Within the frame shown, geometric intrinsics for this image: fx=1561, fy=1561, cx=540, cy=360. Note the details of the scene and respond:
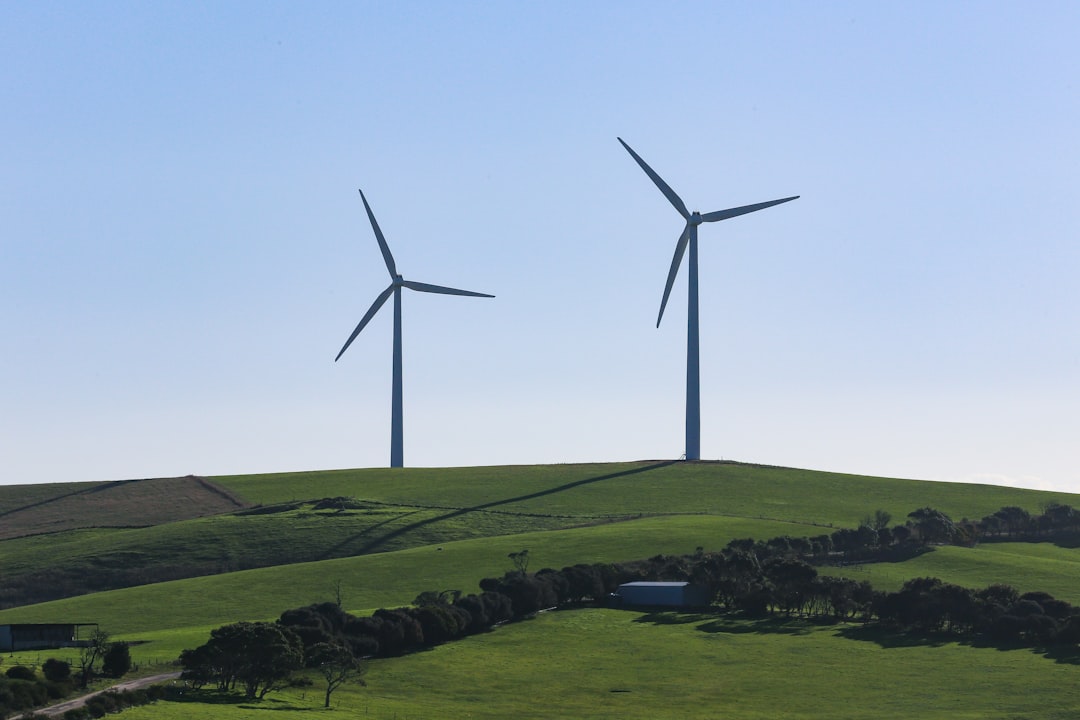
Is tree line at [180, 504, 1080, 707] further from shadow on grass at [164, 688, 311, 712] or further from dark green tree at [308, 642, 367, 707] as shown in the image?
shadow on grass at [164, 688, 311, 712]

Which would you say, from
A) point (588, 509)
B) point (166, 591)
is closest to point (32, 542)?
point (166, 591)

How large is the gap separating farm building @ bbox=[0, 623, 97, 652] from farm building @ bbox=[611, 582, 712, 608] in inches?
1852

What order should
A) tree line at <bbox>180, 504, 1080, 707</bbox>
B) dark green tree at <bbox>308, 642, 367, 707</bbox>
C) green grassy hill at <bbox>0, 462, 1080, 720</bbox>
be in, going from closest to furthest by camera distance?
tree line at <bbox>180, 504, 1080, 707</bbox> → dark green tree at <bbox>308, 642, 367, 707</bbox> → green grassy hill at <bbox>0, 462, 1080, 720</bbox>

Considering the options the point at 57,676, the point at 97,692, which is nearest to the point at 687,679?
the point at 97,692

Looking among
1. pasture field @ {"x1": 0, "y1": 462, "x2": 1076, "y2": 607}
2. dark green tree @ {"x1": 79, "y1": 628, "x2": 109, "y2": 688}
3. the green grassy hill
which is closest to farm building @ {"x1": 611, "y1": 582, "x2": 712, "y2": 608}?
the green grassy hill

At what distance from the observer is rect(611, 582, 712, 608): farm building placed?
13875 cm

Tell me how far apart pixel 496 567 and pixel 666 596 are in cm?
1842

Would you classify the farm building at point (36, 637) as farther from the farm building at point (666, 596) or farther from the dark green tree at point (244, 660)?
the farm building at point (666, 596)

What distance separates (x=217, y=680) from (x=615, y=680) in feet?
90.0

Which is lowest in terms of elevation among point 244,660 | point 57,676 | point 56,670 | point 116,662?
point 57,676

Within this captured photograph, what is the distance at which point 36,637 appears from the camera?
119562 mm

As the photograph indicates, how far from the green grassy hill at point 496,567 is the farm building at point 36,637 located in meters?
5.91

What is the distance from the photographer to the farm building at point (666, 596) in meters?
139

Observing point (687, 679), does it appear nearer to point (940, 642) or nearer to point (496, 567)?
point (940, 642)
